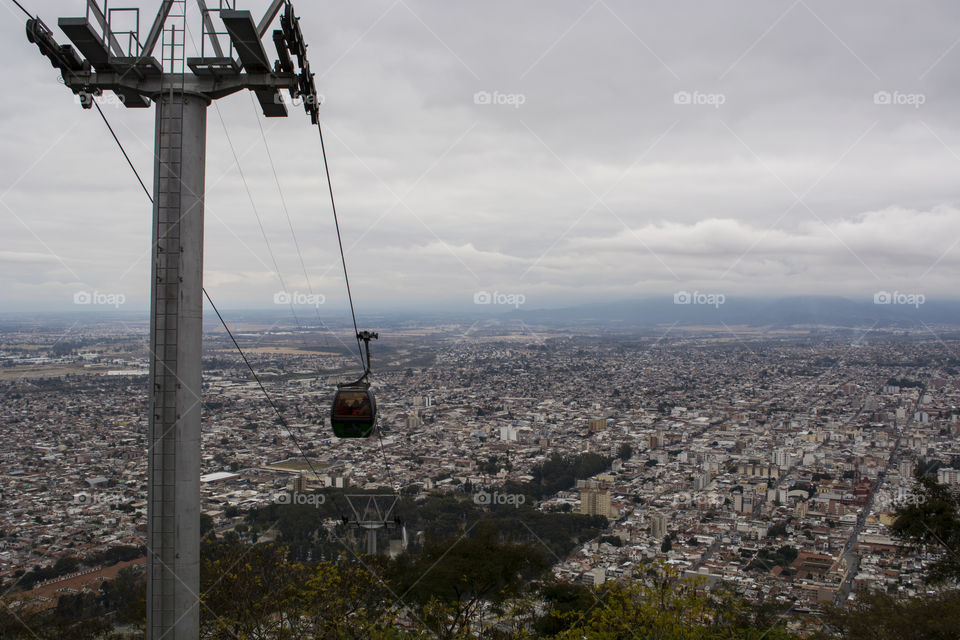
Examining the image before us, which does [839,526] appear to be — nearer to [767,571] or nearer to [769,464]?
[767,571]

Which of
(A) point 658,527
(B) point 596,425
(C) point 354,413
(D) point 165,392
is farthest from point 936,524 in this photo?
(B) point 596,425

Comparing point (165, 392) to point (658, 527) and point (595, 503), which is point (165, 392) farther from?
point (595, 503)

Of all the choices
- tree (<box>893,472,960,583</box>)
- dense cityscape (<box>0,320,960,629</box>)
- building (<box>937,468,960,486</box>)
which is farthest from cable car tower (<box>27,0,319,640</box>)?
building (<box>937,468,960,486</box>)

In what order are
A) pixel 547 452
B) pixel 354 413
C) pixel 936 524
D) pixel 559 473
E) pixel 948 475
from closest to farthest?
pixel 354 413 < pixel 936 524 < pixel 948 475 < pixel 559 473 < pixel 547 452

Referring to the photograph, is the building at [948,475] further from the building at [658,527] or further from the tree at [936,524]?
the tree at [936,524]

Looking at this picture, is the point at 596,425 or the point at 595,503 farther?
the point at 596,425

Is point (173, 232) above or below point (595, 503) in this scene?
above

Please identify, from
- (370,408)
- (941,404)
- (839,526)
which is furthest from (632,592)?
(941,404)
